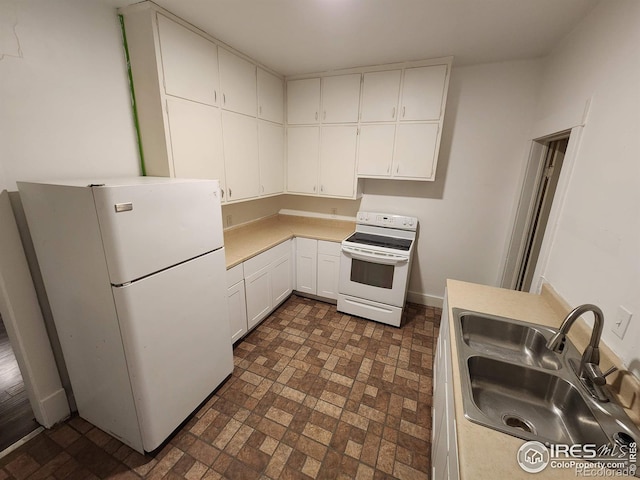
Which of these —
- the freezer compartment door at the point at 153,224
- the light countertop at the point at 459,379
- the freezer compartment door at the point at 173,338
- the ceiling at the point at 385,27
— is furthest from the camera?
the ceiling at the point at 385,27

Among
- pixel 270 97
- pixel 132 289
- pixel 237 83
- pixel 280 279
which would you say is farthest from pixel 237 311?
pixel 270 97

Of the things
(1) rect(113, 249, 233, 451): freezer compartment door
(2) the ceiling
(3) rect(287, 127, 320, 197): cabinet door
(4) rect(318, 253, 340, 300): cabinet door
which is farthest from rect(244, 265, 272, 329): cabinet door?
(2) the ceiling

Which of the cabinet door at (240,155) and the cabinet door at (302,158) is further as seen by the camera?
the cabinet door at (302,158)

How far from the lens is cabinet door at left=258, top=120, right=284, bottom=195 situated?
274 cm

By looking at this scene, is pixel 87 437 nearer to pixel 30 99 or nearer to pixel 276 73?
pixel 30 99

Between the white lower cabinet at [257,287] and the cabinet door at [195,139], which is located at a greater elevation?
the cabinet door at [195,139]

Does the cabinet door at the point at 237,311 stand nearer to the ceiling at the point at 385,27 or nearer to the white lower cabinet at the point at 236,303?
the white lower cabinet at the point at 236,303

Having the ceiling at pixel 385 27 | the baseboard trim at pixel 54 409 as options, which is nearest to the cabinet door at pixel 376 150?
the ceiling at pixel 385 27

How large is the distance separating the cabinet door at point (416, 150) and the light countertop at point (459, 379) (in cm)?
130

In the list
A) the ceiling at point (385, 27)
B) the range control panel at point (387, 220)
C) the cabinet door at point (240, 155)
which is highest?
the ceiling at point (385, 27)

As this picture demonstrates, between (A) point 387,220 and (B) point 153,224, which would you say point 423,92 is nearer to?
(A) point 387,220

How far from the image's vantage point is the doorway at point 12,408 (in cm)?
160

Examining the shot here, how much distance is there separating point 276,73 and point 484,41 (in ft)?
6.27

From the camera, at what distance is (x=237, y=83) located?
2.31 m
